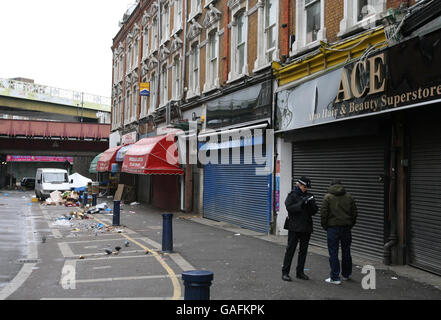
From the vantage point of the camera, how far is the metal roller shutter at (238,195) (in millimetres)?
14078

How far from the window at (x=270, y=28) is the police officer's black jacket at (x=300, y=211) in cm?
763

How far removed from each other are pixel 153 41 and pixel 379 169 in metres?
21.4

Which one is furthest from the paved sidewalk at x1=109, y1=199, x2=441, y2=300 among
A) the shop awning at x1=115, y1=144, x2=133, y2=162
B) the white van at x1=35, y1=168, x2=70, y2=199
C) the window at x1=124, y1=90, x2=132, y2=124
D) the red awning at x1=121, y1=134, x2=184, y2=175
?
the window at x1=124, y1=90, x2=132, y2=124

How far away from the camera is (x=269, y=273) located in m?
8.19

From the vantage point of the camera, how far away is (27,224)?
1672cm

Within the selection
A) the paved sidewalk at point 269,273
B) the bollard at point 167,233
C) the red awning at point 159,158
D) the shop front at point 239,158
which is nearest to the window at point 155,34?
the red awning at point 159,158

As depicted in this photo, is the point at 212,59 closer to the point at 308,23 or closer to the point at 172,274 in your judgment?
the point at 308,23

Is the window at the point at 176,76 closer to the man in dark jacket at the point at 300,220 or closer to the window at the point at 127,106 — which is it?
the window at the point at 127,106

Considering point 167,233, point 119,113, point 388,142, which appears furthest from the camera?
point 119,113

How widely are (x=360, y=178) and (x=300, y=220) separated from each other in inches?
124

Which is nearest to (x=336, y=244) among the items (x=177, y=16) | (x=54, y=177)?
(x=177, y=16)

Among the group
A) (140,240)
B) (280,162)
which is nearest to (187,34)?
(280,162)

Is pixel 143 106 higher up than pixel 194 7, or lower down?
lower down

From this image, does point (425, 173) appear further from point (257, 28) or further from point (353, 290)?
point (257, 28)
